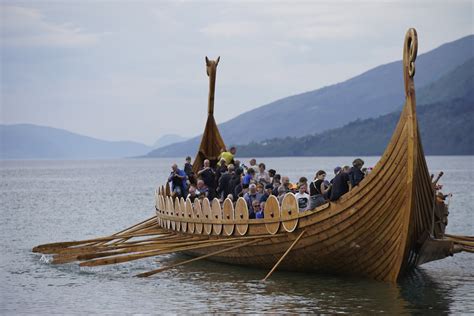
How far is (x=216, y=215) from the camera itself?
2244cm

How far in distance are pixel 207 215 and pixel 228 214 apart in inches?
46.8

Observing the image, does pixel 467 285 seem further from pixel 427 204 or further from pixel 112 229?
pixel 112 229

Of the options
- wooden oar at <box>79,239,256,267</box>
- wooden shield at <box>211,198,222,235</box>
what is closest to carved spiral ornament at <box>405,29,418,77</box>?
wooden oar at <box>79,239,256,267</box>

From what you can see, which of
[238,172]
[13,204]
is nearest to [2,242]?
[238,172]

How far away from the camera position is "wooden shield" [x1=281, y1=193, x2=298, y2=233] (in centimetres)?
1995

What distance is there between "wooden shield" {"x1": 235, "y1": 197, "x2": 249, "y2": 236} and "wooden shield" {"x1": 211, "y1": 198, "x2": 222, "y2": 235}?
2.49ft

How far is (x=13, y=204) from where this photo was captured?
6331 centimetres

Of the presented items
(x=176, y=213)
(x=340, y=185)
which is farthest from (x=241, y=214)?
(x=176, y=213)

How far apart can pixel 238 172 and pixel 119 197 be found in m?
49.7

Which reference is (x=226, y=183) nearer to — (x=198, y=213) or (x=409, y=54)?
(x=198, y=213)

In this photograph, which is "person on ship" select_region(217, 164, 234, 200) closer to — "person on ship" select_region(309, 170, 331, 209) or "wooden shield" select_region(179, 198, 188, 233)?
"wooden shield" select_region(179, 198, 188, 233)

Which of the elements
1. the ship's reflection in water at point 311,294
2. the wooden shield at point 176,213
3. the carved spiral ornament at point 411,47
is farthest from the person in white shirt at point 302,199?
the wooden shield at point 176,213

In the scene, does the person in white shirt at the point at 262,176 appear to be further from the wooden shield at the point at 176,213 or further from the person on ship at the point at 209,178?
the wooden shield at the point at 176,213

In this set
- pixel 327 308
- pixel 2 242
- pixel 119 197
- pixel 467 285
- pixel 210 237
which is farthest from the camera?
pixel 119 197
